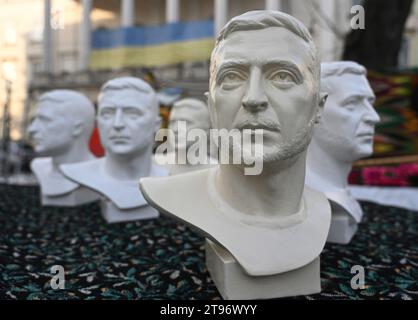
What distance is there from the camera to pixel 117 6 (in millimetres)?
22406

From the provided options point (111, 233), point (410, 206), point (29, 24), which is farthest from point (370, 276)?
point (29, 24)

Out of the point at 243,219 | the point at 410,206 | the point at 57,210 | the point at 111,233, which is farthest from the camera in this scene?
the point at 410,206

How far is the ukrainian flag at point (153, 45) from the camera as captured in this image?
16.4 metres

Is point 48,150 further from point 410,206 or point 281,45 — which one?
point 410,206

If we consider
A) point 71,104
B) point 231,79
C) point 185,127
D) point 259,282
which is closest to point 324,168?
point 259,282

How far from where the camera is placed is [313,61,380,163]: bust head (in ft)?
11.3

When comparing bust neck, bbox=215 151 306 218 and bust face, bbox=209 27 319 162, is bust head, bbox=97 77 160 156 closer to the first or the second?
bust neck, bbox=215 151 306 218

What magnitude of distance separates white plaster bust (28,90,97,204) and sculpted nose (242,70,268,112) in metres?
3.64

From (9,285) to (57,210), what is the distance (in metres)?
2.52

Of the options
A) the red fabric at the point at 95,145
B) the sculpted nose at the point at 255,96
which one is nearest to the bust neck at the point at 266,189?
the sculpted nose at the point at 255,96

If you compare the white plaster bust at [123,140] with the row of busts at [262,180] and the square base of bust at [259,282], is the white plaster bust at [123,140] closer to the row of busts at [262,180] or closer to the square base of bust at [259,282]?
the row of busts at [262,180]

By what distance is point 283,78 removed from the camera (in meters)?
2.23

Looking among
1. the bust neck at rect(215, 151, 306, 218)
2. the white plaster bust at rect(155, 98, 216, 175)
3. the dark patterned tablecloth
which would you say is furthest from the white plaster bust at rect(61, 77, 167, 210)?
the bust neck at rect(215, 151, 306, 218)

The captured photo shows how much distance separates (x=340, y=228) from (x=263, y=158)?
5.67 ft
